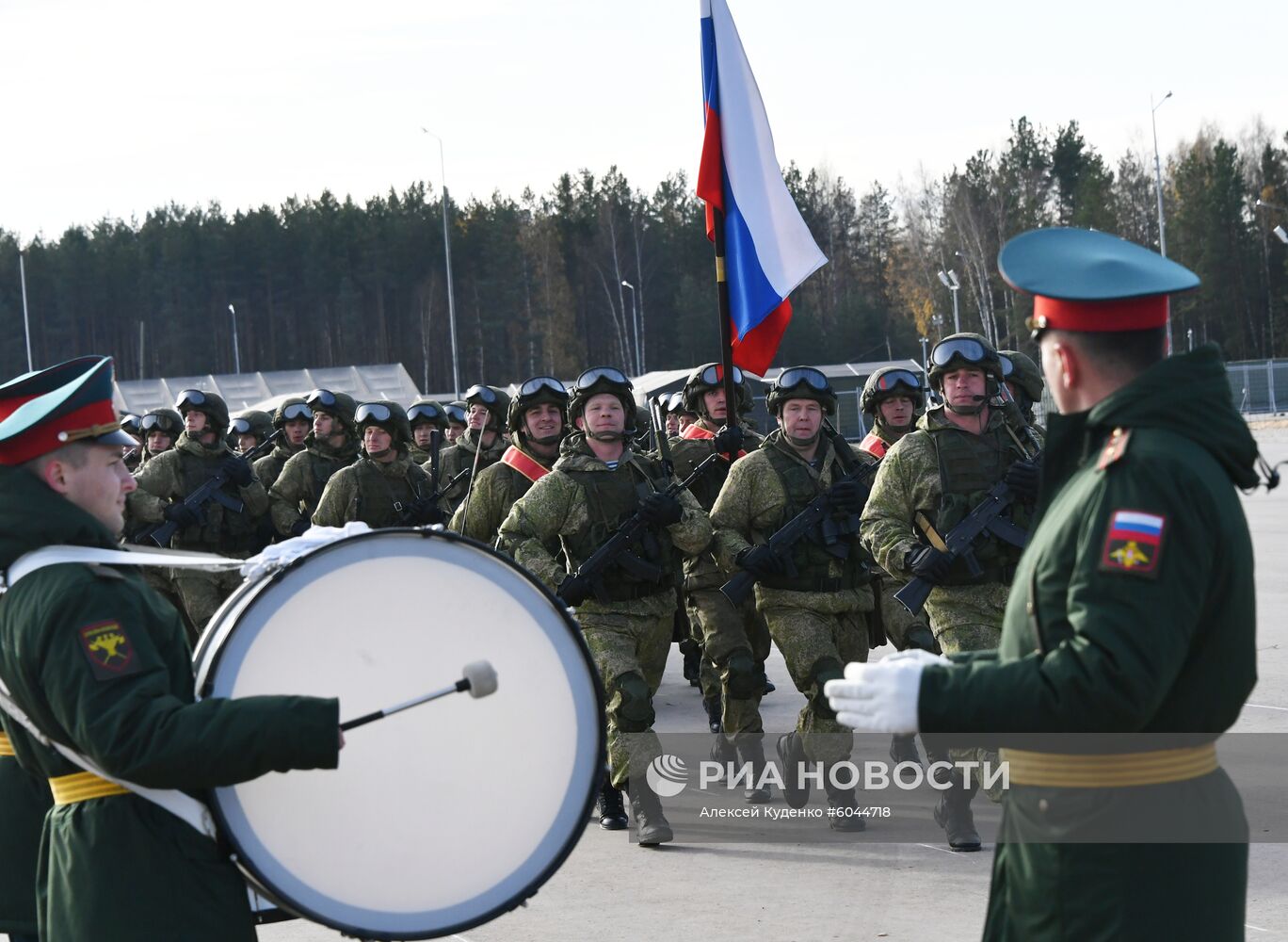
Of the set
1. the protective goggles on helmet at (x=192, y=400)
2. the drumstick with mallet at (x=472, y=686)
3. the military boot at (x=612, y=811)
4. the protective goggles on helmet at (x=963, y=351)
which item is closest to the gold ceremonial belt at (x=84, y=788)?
the drumstick with mallet at (x=472, y=686)

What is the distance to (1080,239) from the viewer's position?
300 centimetres

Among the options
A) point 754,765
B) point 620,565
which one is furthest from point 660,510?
point 754,765

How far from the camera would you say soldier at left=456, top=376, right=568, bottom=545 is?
9.27 meters

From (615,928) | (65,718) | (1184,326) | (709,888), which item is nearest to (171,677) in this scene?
(65,718)

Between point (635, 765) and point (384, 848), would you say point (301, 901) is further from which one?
point (635, 765)

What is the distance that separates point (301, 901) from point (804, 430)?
17.4 feet

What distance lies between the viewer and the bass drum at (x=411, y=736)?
331cm

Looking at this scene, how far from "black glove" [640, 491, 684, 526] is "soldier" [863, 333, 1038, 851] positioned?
94cm

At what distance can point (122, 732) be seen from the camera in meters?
2.98

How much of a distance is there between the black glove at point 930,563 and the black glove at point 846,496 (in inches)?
38.4

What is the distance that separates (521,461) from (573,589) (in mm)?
1823

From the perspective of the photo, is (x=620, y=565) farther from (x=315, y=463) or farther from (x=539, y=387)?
(x=315, y=463)

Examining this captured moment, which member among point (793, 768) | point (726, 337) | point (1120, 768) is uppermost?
point (726, 337)

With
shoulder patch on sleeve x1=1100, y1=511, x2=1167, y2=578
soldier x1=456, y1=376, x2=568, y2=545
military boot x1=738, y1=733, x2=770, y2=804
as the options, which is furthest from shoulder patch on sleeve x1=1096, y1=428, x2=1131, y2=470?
soldier x1=456, y1=376, x2=568, y2=545
